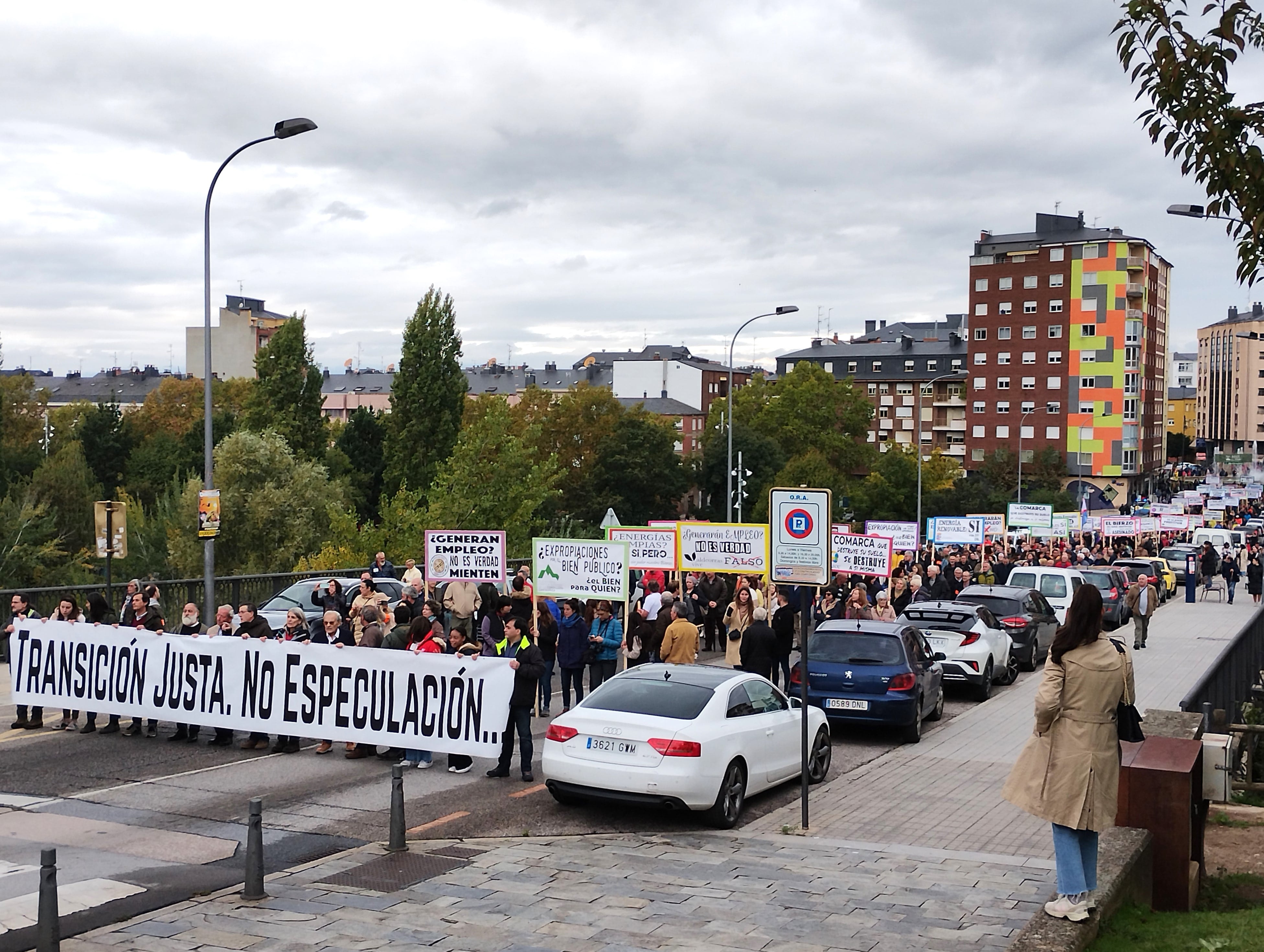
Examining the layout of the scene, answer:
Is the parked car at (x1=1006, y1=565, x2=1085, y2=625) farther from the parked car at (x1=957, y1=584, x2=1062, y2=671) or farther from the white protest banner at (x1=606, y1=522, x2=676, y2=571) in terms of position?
the white protest banner at (x1=606, y1=522, x2=676, y2=571)

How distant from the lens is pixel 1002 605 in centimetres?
2456

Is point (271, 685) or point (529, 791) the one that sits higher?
point (271, 685)

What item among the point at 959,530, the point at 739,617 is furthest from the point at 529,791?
the point at 959,530

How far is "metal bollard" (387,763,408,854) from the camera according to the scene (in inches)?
398

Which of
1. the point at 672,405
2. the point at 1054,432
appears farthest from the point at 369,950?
the point at 672,405

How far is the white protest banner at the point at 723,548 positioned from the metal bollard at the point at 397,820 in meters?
15.0

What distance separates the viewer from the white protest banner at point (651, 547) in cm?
2483

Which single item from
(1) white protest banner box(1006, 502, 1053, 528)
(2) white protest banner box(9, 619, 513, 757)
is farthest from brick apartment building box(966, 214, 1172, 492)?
(2) white protest banner box(9, 619, 513, 757)

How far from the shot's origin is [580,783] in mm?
11367

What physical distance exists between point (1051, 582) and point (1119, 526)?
2167 centimetres

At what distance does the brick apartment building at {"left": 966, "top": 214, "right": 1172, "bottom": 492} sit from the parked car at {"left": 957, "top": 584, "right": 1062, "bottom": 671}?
81790 mm

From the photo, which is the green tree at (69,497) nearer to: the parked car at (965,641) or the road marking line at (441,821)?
the parked car at (965,641)

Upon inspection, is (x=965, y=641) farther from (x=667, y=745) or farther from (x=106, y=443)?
(x=106, y=443)

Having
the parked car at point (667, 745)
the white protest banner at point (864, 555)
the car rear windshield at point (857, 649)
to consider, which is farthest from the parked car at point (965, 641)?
the parked car at point (667, 745)
